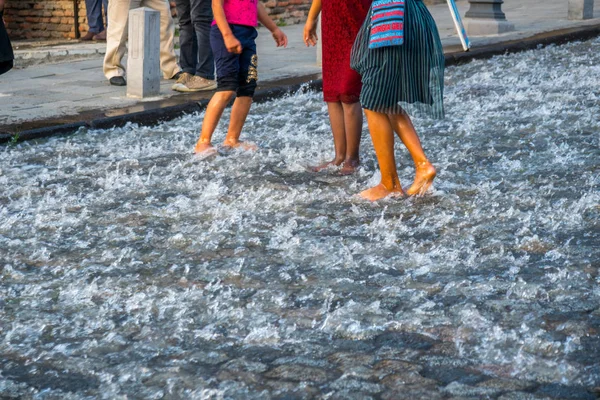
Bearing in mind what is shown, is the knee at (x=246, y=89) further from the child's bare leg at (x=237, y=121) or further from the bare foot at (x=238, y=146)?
the bare foot at (x=238, y=146)

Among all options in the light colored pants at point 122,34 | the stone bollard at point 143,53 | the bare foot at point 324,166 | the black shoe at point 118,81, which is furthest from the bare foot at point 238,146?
the light colored pants at point 122,34

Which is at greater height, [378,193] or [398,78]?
[398,78]

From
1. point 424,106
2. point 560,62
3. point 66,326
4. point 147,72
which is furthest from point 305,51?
point 66,326

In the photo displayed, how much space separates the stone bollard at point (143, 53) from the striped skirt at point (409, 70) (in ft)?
11.6

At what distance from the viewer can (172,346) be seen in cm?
358

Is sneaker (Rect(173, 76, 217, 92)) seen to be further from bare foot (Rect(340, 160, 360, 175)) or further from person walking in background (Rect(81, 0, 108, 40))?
person walking in background (Rect(81, 0, 108, 40))

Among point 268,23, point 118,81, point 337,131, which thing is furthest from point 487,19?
point 337,131

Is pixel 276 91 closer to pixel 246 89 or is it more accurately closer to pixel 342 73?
pixel 246 89

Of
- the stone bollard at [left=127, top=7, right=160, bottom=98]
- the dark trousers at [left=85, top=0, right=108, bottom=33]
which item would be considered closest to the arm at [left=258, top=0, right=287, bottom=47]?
the stone bollard at [left=127, top=7, right=160, bottom=98]

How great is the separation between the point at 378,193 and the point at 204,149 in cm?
161

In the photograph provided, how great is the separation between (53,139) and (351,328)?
4410 millimetres

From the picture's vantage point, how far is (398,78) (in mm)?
5574

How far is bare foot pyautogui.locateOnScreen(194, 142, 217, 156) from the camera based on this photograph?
6.85m

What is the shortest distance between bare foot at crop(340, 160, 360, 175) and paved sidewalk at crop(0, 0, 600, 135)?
2.48 meters
